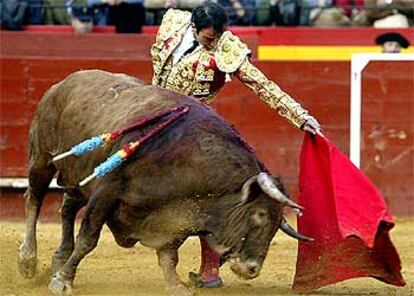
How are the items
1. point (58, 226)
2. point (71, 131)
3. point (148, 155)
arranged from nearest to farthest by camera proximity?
point (148, 155) → point (71, 131) → point (58, 226)

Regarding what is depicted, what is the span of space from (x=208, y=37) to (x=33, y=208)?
1221 mm

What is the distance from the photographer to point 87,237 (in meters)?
5.47

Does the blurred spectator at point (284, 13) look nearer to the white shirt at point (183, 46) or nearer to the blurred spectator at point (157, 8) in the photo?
the blurred spectator at point (157, 8)

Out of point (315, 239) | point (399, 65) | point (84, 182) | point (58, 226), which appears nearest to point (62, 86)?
point (84, 182)

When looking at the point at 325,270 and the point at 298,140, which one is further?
the point at 298,140

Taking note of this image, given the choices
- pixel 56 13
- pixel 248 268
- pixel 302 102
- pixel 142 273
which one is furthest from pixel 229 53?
pixel 56 13

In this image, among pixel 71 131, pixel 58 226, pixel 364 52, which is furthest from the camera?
pixel 364 52

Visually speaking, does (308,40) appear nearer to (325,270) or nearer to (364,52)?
(364,52)

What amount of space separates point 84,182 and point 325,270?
1189mm

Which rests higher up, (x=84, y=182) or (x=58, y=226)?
(x=84, y=182)

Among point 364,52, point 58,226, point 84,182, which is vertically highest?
point 84,182

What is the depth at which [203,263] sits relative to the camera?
238 inches

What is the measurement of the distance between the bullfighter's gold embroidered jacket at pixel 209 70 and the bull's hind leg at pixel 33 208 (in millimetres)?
664

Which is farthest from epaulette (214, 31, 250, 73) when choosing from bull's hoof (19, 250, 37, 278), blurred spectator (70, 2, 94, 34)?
blurred spectator (70, 2, 94, 34)
